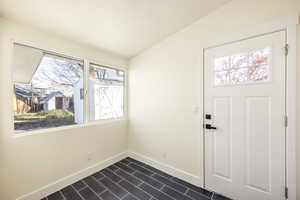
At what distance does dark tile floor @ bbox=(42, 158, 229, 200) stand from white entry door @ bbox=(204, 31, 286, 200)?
381 millimetres

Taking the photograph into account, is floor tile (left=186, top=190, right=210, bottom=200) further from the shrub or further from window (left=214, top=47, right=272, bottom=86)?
the shrub

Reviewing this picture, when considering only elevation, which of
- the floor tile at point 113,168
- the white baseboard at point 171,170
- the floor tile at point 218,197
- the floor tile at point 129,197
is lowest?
the floor tile at point 218,197

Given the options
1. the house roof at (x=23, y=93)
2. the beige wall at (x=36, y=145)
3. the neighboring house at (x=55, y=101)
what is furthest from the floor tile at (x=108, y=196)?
the house roof at (x=23, y=93)

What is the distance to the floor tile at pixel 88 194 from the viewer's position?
176cm

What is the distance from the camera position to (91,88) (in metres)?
2.45

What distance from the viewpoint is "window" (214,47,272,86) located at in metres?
1.51

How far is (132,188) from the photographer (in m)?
1.97

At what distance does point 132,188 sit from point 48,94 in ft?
6.31

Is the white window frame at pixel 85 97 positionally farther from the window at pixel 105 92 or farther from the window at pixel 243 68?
the window at pixel 243 68

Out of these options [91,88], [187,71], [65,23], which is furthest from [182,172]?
[65,23]

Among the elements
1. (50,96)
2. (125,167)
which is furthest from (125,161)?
→ (50,96)

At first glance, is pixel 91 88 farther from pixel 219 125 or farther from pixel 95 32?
pixel 219 125

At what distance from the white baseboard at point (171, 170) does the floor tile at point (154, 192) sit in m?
0.47

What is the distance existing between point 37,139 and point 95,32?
5.74 ft
